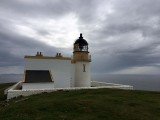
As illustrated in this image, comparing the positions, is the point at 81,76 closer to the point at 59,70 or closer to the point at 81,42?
the point at 59,70

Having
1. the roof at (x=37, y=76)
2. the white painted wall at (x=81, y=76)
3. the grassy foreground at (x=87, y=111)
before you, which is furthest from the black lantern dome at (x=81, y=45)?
the grassy foreground at (x=87, y=111)

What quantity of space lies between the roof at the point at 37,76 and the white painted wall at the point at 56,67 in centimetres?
78

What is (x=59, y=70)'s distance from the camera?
91.5 ft

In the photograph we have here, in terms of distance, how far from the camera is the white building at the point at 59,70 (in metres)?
24.0

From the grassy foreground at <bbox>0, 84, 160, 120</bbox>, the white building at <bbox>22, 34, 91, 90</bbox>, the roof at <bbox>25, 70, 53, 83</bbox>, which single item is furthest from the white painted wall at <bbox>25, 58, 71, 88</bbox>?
the grassy foreground at <bbox>0, 84, 160, 120</bbox>

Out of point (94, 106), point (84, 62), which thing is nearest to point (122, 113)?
point (94, 106)

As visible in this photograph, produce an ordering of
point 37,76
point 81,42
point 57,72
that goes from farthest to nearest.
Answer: point 81,42
point 57,72
point 37,76

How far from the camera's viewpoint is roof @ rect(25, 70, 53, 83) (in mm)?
23778

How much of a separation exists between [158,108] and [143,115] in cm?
230

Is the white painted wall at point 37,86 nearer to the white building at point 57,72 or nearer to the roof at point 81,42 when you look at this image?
the white building at point 57,72

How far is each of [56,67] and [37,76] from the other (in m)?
3.72

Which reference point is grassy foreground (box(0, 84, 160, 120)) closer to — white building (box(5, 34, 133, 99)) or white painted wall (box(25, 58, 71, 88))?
white building (box(5, 34, 133, 99))

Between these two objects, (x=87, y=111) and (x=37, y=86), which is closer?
(x=87, y=111)

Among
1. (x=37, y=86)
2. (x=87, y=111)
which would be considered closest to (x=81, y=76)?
(x=37, y=86)
